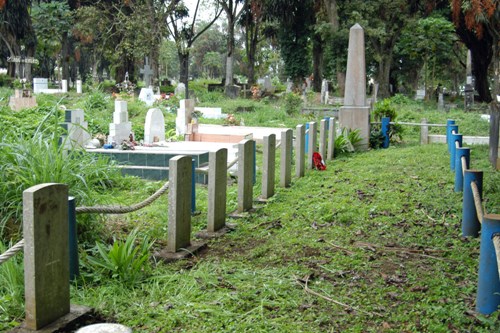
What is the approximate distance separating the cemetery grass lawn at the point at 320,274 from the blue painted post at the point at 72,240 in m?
0.12

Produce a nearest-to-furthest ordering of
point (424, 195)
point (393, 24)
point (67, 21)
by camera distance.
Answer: point (424, 195), point (393, 24), point (67, 21)

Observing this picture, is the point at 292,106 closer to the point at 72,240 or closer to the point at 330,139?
the point at 330,139

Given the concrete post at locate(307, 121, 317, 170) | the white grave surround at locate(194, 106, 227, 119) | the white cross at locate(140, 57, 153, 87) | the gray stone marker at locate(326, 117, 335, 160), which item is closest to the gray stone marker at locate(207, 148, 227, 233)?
the concrete post at locate(307, 121, 317, 170)

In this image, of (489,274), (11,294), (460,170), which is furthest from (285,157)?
(11,294)

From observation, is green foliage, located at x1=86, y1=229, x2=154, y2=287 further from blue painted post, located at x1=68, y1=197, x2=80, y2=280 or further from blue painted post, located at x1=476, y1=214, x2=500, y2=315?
blue painted post, located at x1=476, y1=214, x2=500, y2=315

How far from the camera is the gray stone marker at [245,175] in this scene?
7.51m

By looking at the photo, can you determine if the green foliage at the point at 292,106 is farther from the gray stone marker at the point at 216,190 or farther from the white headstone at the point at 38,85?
the white headstone at the point at 38,85

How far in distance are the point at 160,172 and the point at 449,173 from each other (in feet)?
16.7

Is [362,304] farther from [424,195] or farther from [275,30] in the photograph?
[275,30]

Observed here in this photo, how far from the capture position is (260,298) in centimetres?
436

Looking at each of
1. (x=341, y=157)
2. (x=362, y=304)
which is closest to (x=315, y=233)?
(x=362, y=304)

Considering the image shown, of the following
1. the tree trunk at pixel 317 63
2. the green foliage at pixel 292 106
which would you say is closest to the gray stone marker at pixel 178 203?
the green foliage at pixel 292 106

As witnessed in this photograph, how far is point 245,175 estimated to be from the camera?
756cm

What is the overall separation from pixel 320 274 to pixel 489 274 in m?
1.44
